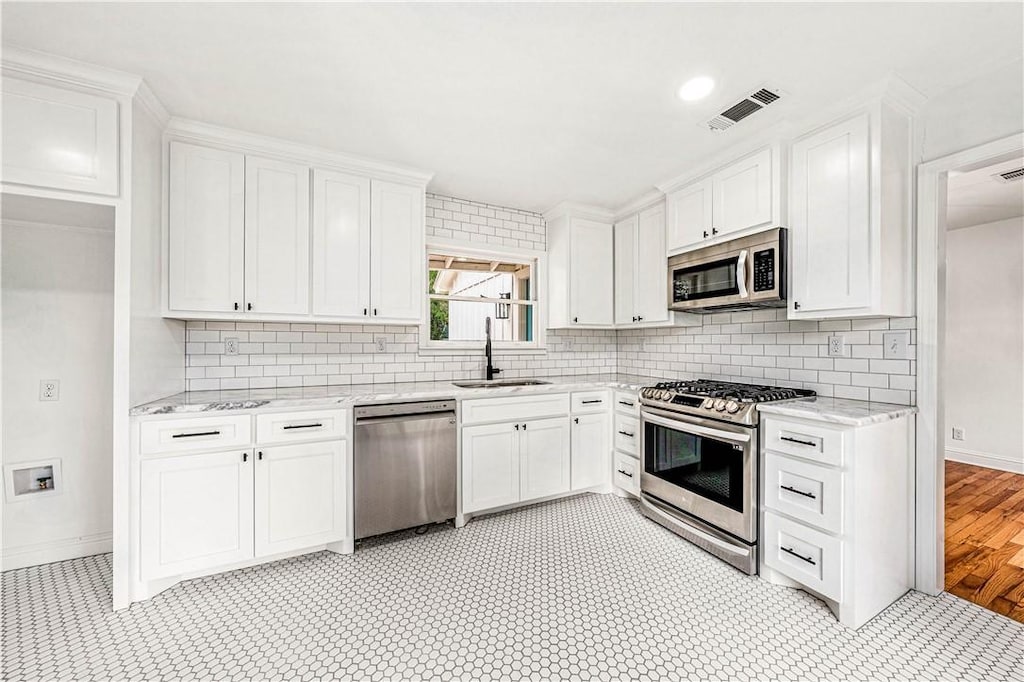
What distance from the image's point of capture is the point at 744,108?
232cm

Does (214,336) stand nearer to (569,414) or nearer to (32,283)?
(32,283)

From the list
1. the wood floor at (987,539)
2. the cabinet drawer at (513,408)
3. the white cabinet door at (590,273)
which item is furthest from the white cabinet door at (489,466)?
the wood floor at (987,539)

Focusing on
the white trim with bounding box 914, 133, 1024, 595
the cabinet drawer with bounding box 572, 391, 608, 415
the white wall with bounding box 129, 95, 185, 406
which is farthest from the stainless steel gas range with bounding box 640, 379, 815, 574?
the white wall with bounding box 129, 95, 185, 406

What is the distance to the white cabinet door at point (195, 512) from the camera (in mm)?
2184

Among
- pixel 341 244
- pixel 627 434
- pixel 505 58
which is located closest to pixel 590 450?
pixel 627 434

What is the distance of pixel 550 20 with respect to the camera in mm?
1703

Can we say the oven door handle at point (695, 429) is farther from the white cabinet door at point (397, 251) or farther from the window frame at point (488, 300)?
the white cabinet door at point (397, 251)

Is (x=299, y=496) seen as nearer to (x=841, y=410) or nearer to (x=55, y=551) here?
(x=55, y=551)

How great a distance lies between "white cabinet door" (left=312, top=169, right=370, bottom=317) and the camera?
9.33ft

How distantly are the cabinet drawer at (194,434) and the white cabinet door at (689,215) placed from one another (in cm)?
305

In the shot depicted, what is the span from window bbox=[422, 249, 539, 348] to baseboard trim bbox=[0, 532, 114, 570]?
7.62 ft

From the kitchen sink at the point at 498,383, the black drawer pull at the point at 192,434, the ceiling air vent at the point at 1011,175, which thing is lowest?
the black drawer pull at the point at 192,434

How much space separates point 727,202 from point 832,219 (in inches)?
26.1

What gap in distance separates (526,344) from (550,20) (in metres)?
2.64
